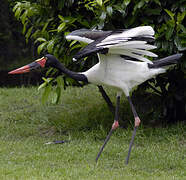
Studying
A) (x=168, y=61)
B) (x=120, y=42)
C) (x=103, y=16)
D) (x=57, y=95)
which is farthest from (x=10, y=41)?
(x=120, y=42)

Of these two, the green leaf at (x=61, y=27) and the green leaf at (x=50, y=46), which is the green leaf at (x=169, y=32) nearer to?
the green leaf at (x=61, y=27)

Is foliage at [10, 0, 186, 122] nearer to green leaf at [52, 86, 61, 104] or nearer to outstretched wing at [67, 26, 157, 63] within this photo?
green leaf at [52, 86, 61, 104]

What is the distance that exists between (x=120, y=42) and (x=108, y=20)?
1680mm

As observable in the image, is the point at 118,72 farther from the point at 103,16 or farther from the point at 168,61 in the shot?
the point at 103,16

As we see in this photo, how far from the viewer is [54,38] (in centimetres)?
752

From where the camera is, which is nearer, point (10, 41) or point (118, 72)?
point (118, 72)

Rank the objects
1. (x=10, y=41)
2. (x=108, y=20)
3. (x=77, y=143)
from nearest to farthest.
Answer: (x=108, y=20) → (x=77, y=143) → (x=10, y=41)

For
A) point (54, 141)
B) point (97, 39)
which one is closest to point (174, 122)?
point (54, 141)

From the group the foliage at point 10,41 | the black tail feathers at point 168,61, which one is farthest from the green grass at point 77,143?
the foliage at point 10,41

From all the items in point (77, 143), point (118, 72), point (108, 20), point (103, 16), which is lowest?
point (77, 143)

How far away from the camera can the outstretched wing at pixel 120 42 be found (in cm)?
555

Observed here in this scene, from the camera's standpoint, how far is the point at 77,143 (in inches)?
286

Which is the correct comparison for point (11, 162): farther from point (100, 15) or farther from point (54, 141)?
point (100, 15)

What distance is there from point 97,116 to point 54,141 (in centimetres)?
133
